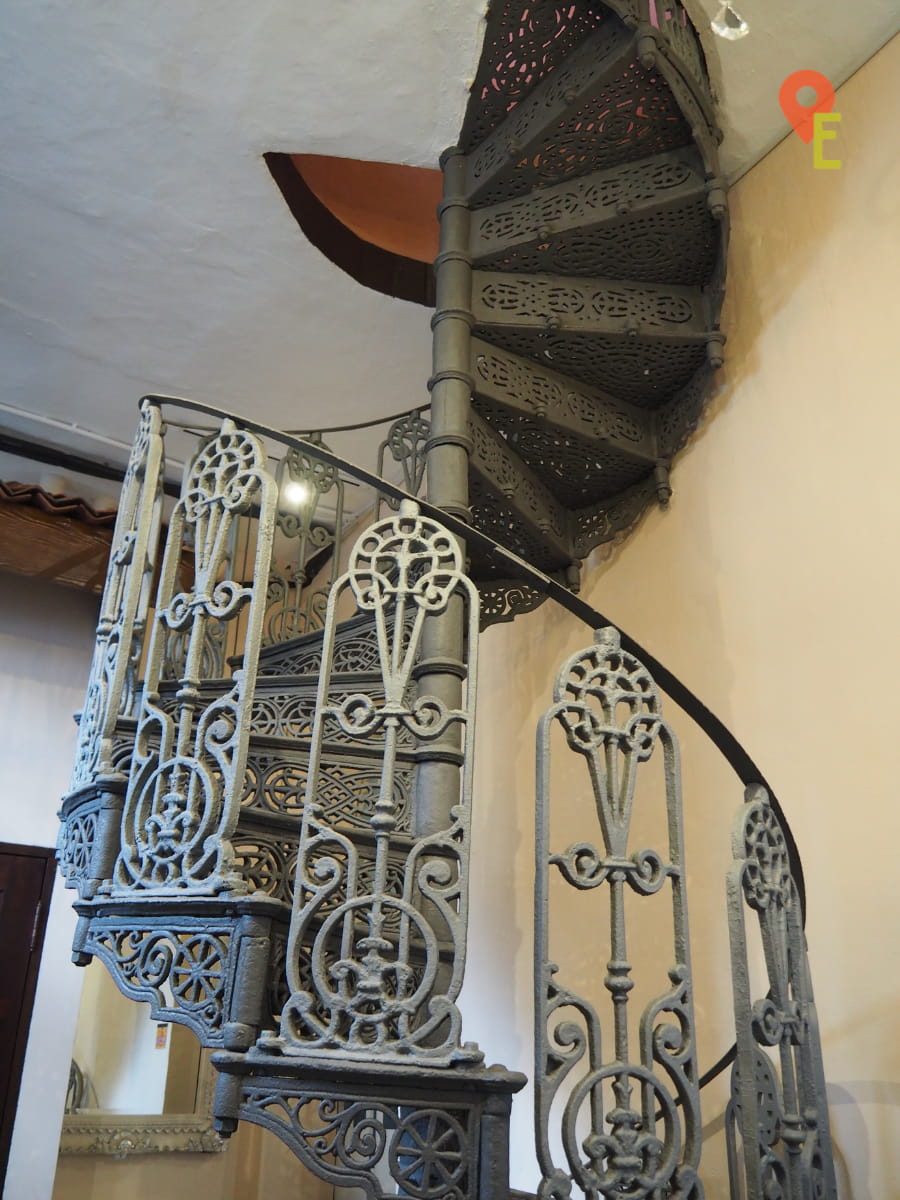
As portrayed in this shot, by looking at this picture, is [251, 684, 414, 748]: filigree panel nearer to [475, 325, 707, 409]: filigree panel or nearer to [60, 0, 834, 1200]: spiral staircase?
[60, 0, 834, 1200]: spiral staircase

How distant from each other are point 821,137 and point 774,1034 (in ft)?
10.0

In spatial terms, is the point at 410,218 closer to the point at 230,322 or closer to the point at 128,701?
the point at 230,322

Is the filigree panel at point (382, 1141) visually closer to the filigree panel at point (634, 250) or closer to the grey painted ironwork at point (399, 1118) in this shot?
the grey painted ironwork at point (399, 1118)

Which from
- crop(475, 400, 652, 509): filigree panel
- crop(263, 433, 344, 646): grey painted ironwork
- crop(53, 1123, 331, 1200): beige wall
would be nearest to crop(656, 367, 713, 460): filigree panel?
crop(475, 400, 652, 509): filigree panel

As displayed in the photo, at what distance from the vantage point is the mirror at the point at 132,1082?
16.8 ft

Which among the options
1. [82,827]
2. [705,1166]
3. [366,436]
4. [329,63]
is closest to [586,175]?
[329,63]

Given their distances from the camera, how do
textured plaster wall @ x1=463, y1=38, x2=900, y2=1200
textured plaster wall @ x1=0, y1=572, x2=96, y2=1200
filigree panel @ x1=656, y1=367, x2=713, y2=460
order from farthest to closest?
1. textured plaster wall @ x1=0, y1=572, x2=96, y2=1200
2. filigree panel @ x1=656, y1=367, x2=713, y2=460
3. textured plaster wall @ x1=463, y1=38, x2=900, y2=1200

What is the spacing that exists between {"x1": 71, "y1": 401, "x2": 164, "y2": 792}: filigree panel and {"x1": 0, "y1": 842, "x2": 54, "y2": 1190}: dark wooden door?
2.41m

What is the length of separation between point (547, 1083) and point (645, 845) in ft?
5.73

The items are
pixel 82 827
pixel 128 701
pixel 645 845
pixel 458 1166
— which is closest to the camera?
pixel 458 1166

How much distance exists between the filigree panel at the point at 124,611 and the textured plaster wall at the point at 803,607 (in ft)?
6.18

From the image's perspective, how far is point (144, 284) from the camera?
4.68 metres

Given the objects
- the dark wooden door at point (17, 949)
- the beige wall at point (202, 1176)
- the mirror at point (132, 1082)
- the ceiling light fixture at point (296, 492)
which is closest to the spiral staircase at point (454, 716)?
the ceiling light fixture at point (296, 492)

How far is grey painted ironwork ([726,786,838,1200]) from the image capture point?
6.89 ft
